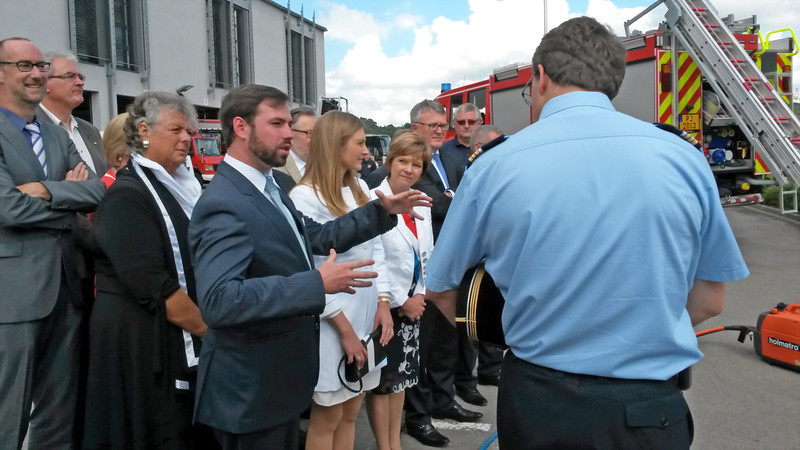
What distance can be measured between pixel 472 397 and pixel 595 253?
3.18 metres

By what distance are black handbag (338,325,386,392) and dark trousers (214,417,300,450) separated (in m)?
0.63

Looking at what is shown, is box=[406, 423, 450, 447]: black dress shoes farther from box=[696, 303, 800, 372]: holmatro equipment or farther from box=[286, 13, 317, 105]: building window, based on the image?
box=[286, 13, 317, 105]: building window

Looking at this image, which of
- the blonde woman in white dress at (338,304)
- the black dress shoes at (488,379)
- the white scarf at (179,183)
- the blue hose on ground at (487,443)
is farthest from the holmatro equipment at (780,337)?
the white scarf at (179,183)

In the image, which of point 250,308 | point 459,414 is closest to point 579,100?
point 250,308

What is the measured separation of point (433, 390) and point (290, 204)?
230cm

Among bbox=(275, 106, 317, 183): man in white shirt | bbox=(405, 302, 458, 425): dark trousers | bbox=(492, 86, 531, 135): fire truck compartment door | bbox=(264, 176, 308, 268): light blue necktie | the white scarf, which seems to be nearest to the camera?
bbox=(264, 176, 308, 268): light blue necktie

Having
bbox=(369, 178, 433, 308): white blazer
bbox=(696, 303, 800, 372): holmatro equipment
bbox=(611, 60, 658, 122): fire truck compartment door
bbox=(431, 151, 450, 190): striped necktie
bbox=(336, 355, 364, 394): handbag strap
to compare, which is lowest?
bbox=(696, 303, 800, 372): holmatro equipment

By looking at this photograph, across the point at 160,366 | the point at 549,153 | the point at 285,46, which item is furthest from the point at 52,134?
the point at 285,46

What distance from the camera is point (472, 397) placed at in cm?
446

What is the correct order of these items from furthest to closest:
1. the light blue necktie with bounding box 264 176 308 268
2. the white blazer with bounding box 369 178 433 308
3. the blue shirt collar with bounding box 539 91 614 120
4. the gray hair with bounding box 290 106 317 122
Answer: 1. the gray hair with bounding box 290 106 317 122
2. the white blazer with bounding box 369 178 433 308
3. the light blue necktie with bounding box 264 176 308 268
4. the blue shirt collar with bounding box 539 91 614 120

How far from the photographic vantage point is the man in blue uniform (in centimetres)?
151

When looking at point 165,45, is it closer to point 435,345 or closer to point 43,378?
point 435,345

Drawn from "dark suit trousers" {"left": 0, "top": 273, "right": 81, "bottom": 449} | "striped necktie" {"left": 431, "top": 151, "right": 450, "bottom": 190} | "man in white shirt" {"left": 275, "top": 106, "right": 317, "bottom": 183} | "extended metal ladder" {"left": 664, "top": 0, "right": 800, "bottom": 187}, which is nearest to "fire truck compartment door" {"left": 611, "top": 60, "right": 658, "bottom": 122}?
"extended metal ladder" {"left": 664, "top": 0, "right": 800, "bottom": 187}

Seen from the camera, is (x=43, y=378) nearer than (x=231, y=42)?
Yes
